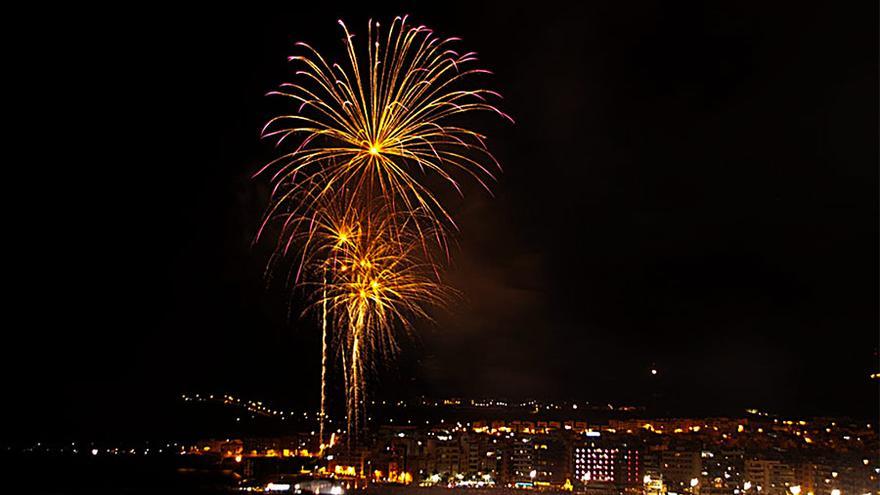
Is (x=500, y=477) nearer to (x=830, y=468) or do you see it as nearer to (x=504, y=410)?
(x=830, y=468)

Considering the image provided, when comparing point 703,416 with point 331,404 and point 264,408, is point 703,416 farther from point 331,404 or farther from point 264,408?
point 264,408

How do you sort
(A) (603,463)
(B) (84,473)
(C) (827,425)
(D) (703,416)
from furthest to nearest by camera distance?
1. (D) (703,416)
2. (C) (827,425)
3. (A) (603,463)
4. (B) (84,473)

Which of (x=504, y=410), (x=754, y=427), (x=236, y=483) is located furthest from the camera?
(x=504, y=410)

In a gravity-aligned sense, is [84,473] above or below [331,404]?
below

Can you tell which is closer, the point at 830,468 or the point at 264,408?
the point at 830,468

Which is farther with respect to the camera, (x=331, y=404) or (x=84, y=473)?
(x=331, y=404)

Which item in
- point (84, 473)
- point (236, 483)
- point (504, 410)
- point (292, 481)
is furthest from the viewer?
point (504, 410)

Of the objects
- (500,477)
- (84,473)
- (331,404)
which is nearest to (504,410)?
(331,404)

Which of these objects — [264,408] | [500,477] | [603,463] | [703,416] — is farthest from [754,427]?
[264,408]

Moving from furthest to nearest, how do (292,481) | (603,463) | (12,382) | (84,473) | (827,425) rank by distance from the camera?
(827,425) < (603,463) < (84,473) < (12,382) < (292,481)
